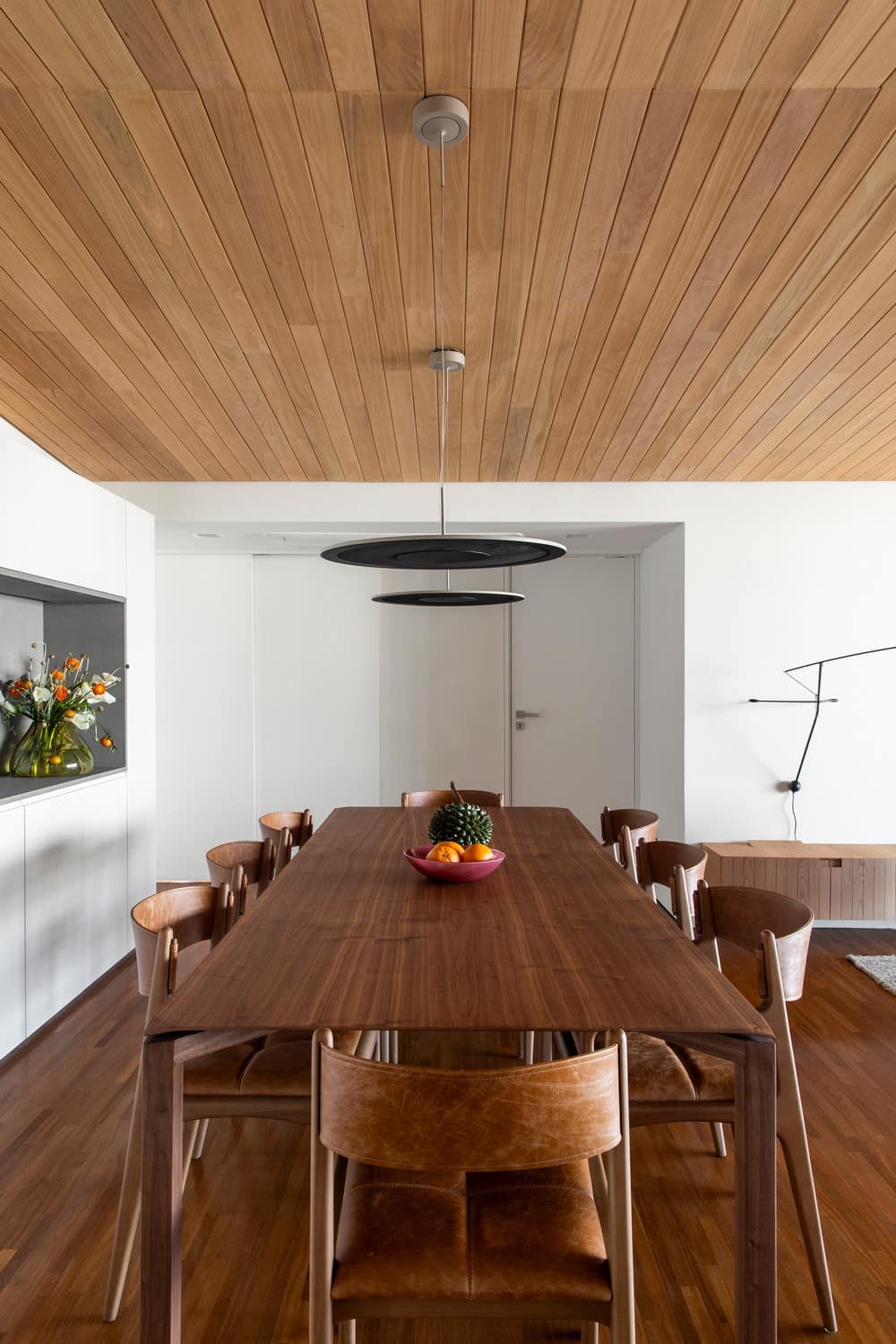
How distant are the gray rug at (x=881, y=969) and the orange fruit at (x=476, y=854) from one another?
95.1 inches

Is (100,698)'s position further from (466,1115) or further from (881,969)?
(881,969)

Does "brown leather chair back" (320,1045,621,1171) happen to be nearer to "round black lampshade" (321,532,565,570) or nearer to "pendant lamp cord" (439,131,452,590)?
"round black lampshade" (321,532,565,570)

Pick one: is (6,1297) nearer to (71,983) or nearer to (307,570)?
(71,983)

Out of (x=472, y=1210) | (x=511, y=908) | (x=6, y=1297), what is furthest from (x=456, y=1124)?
(x=6, y=1297)

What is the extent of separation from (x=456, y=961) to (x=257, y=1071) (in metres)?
0.55

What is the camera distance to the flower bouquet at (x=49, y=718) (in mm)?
3559

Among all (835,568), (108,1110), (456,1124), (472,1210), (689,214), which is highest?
(689,214)

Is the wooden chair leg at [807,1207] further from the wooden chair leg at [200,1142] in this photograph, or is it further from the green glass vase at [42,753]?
the green glass vase at [42,753]

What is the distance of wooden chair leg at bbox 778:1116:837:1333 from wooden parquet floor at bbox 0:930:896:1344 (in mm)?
60

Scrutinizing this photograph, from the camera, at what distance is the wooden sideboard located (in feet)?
13.6

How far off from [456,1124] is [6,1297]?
1.40m

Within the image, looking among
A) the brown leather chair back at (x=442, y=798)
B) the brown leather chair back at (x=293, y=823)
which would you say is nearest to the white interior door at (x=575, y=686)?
the brown leather chair back at (x=442, y=798)

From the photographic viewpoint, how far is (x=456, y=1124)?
122 centimetres

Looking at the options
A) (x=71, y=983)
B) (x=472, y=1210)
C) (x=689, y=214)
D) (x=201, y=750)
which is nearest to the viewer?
(x=472, y=1210)
